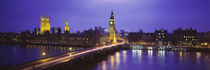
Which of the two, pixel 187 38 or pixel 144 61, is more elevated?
pixel 187 38

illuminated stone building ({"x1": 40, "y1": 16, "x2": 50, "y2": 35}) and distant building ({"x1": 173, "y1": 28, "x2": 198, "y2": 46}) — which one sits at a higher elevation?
illuminated stone building ({"x1": 40, "y1": 16, "x2": 50, "y2": 35})

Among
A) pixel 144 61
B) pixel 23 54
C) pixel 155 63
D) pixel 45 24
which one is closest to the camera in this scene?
pixel 155 63

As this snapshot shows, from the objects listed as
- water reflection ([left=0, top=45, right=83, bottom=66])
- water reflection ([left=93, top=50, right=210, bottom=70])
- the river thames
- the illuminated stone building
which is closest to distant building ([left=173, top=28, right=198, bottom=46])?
the river thames

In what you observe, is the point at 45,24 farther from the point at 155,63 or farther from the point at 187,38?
the point at 155,63

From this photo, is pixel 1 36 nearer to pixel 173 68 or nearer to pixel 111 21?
pixel 111 21

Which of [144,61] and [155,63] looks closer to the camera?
[155,63]

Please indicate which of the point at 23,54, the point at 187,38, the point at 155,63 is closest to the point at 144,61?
the point at 155,63

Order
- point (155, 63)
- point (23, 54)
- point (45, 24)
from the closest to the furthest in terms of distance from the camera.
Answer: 1. point (155, 63)
2. point (23, 54)
3. point (45, 24)

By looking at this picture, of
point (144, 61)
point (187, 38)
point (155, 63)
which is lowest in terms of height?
point (155, 63)

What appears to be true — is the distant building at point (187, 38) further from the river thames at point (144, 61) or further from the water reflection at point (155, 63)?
the water reflection at point (155, 63)

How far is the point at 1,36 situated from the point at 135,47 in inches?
3749

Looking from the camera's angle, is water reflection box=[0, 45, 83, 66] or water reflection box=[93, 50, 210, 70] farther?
water reflection box=[0, 45, 83, 66]

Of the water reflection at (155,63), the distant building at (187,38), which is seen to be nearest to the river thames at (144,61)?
the water reflection at (155,63)

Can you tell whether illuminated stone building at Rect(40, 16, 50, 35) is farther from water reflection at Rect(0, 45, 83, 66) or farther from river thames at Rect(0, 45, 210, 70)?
river thames at Rect(0, 45, 210, 70)
